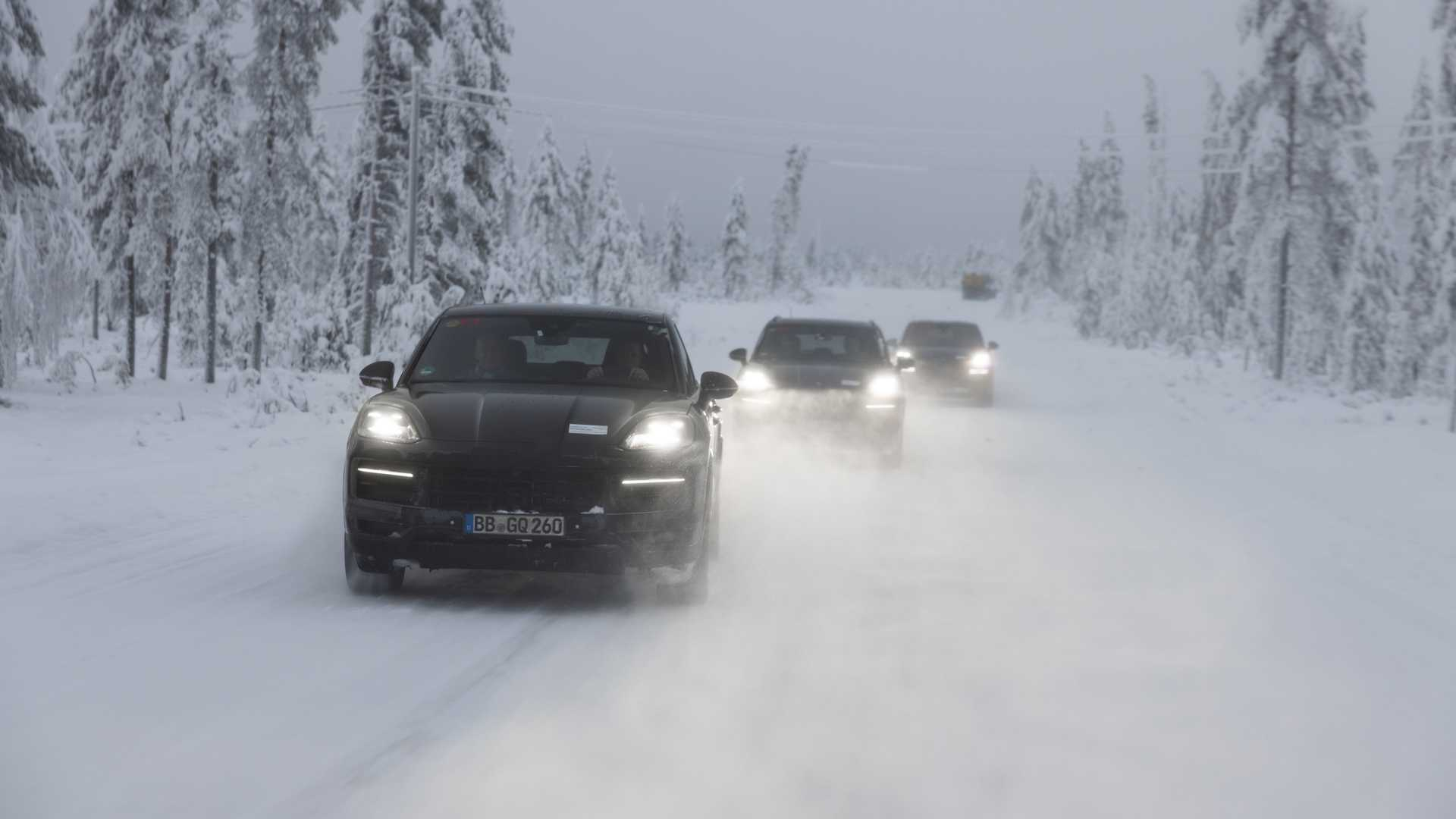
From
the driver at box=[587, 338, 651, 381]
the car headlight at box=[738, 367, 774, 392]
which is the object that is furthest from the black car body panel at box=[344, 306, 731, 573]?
the car headlight at box=[738, 367, 774, 392]

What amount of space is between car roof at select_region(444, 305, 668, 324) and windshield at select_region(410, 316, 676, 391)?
1.2 inches

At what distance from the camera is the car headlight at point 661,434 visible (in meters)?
7.12

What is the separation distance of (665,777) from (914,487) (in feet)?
31.5

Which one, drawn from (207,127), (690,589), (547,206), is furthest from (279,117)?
(547,206)

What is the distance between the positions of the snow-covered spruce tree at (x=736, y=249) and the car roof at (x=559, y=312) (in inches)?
4320

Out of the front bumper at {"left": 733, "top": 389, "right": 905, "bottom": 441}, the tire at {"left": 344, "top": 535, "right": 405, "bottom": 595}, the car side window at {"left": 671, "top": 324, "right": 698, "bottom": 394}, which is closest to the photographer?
the tire at {"left": 344, "top": 535, "right": 405, "bottom": 595}

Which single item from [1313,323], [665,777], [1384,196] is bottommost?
[665,777]

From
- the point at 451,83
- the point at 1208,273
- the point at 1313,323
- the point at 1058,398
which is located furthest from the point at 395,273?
the point at 1208,273

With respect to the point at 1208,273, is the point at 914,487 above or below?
below

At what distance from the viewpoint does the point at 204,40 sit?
1347 inches

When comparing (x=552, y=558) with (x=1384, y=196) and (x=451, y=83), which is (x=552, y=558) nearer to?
(x=451, y=83)

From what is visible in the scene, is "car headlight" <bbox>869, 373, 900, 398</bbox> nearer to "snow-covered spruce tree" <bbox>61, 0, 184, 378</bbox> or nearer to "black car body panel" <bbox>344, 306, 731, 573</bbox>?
"black car body panel" <bbox>344, 306, 731, 573</bbox>

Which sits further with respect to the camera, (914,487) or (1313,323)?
(1313,323)

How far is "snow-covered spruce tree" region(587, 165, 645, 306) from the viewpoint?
83750mm
